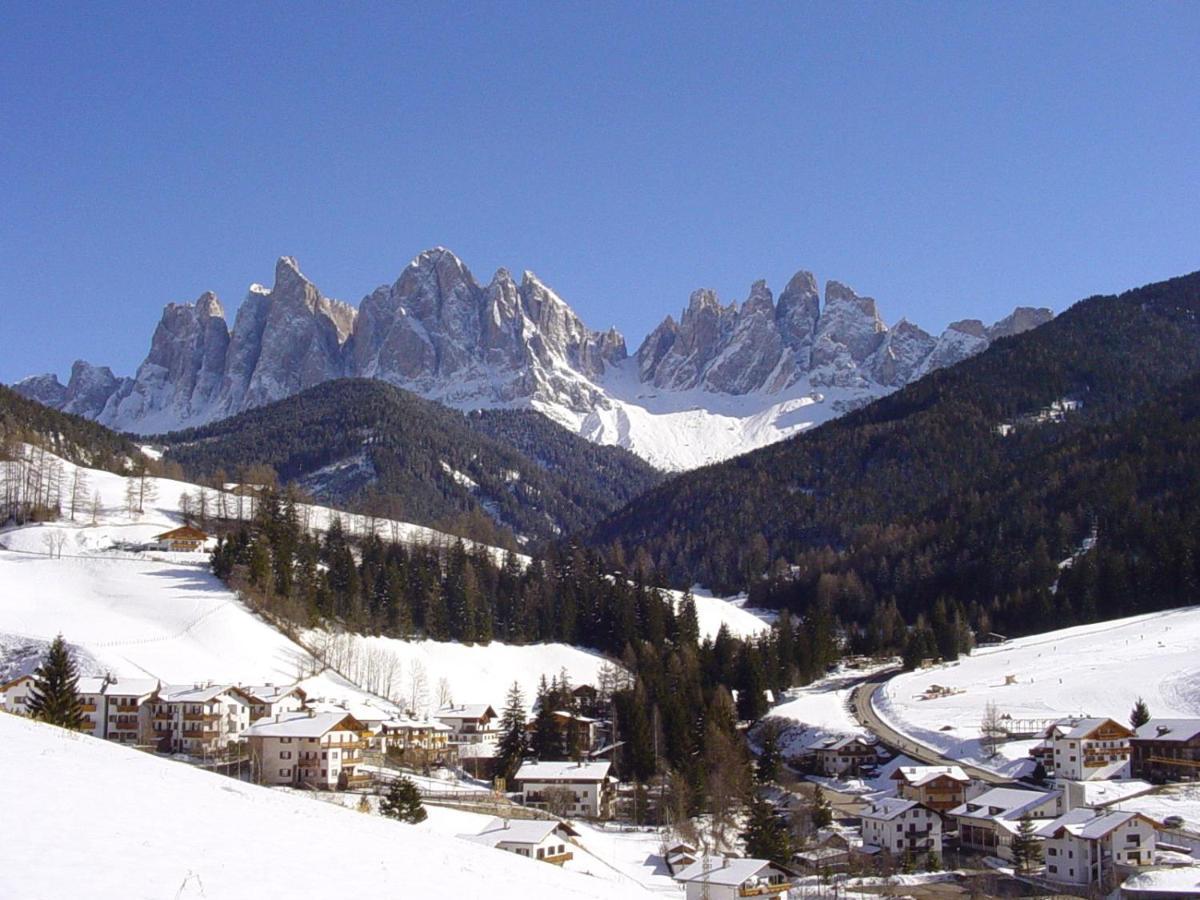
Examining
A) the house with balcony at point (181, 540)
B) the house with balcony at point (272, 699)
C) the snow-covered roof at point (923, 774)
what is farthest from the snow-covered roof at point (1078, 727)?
the house with balcony at point (181, 540)

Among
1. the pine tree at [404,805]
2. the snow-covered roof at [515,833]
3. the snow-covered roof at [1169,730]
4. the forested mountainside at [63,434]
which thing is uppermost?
the forested mountainside at [63,434]

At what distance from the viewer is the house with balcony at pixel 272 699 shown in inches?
2478

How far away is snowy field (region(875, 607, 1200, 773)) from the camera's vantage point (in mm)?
68562

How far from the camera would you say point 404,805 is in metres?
43.7

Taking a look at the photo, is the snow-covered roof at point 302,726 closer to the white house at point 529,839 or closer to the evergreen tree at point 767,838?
the white house at point 529,839

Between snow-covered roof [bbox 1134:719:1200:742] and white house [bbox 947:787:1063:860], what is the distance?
9848 millimetres

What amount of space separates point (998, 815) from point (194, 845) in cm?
4594

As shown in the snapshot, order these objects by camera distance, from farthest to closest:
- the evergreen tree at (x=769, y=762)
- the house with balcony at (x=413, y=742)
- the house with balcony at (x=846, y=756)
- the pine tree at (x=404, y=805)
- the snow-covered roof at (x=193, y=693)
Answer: the house with balcony at (x=846, y=756)
the evergreen tree at (x=769, y=762)
the house with balcony at (x=413, y=742)
the snow-covered roof at (x=193, y=693)
the pine tree at (x=404, y=805)

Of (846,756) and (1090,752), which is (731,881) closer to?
(1090,752)

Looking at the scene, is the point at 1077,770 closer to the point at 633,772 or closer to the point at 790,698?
the point at 633,772

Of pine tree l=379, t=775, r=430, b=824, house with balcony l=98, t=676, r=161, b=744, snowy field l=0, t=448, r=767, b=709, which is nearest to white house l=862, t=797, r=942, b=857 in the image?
pine tree l=379, t=775, r=430, b=824

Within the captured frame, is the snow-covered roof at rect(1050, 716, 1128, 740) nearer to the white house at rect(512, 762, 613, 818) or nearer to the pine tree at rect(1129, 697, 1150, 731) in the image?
the pine tree at rect(1129, 697, 1150, 731)

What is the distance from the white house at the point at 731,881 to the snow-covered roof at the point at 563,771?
59.6 ft

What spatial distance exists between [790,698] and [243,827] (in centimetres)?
7471
